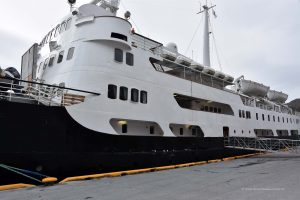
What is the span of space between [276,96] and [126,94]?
98.3 feet

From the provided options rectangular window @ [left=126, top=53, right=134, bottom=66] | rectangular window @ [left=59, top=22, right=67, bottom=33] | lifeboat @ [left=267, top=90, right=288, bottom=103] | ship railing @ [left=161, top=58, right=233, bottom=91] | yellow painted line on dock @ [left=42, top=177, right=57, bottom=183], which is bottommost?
yellow painted line on dock @ [left=42, top=177, right=57, bottom=183]

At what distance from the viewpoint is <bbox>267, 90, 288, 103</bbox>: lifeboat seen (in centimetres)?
3669

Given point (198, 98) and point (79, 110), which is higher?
point (198, 98)

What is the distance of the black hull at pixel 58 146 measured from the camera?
31.7 ft

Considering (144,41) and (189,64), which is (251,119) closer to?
(189,64)

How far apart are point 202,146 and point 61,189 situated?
35.7 feet

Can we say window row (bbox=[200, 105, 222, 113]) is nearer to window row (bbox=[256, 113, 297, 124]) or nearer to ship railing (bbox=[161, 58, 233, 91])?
ship railing (bbox=[161, 58, 233, 91])

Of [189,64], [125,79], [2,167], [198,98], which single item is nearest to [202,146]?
[198,98]

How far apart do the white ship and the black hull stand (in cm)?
3

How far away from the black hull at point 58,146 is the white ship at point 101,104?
0.11 ft

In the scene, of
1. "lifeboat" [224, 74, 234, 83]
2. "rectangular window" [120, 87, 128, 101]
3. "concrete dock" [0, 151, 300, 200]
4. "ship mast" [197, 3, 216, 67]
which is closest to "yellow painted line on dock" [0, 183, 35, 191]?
"concrete dock" [0, 151, 300, 200]

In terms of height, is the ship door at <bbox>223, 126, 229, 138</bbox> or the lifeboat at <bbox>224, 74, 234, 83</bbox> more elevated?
the lifeboat at <bbox>224, 74, 234, 83</bbox>

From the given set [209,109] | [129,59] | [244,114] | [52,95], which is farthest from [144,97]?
[244,114]

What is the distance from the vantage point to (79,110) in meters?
11.6
